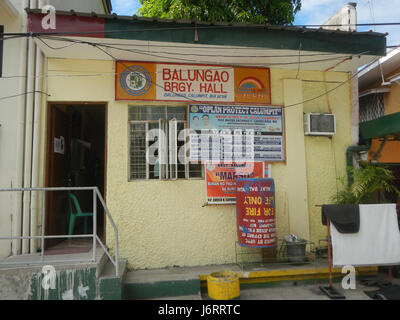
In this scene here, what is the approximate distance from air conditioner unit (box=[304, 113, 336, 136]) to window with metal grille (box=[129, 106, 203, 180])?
2.31m

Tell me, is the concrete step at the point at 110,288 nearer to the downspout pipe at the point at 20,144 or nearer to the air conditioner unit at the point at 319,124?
the downspout pipe at the point at 20,144

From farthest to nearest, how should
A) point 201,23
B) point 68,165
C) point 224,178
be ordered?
point 68,165 < point 224,178 < point 201,23

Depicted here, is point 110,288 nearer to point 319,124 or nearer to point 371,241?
point 371,241

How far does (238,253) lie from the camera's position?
5.65m

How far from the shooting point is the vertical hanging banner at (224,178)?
5656 millimetres

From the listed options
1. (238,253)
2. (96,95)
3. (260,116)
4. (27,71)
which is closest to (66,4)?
(27,71)

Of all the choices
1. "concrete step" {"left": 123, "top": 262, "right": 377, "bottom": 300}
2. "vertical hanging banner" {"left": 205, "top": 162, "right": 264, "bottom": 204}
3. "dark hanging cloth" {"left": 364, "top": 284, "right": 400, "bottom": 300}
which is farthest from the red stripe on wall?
"dark hanging cloth" {"left": 364, "top": 284, "right": 400, "bottom": 300}

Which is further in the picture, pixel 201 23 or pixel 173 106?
pixel 173 106

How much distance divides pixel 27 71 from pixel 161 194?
316 cm

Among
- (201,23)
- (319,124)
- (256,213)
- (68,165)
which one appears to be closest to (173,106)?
(201,23)

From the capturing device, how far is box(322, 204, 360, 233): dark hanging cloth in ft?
15.8

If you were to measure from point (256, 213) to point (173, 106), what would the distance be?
8.25ft

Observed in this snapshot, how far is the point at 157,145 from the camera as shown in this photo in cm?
567

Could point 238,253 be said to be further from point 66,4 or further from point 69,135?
point 66,4
